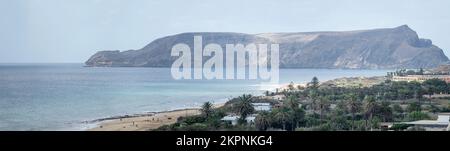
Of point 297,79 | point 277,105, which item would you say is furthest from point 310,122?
point 297,79

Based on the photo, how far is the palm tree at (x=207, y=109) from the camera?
5.33 meters

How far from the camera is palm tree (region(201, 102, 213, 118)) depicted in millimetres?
5325

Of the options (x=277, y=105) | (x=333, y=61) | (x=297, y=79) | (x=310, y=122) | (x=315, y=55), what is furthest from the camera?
(x=315, y=55)

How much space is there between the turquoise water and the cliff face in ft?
0.58

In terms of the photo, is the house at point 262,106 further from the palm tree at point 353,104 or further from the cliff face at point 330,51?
the palm tree at point 353,104

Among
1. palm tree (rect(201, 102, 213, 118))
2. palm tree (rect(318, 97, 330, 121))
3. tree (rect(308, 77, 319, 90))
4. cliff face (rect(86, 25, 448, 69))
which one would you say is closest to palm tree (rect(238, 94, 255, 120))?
palm tree (rect(201, 102, 213, 118))

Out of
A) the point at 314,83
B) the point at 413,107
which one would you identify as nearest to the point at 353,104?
the point at 413,107

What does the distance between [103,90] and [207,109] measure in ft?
5.41

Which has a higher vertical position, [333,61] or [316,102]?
[333,61]

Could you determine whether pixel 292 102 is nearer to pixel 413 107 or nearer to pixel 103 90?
pixel 413 107

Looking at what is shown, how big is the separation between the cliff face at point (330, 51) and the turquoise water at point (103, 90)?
177mm
